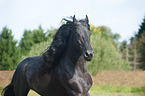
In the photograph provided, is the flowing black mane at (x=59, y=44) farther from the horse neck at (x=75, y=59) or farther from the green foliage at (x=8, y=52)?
the green foliage at (x=8, y=52)

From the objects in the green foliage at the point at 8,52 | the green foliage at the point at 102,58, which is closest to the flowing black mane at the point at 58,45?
the green foliage at the point at 8,52

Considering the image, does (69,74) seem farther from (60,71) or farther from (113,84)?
(113,84)

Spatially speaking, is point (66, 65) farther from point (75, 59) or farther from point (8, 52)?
point (8, 52)

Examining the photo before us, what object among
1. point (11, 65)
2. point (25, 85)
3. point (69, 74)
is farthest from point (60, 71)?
point (11, 65)

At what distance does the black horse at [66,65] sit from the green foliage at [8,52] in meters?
14.2

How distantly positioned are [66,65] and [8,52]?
15.6 metres

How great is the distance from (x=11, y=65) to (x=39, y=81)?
1493 cm

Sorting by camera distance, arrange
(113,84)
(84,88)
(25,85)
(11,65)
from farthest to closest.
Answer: (11,65) < (113,84) < (25,85) < (84,88)

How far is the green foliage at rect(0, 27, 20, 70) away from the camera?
1755 centimetres

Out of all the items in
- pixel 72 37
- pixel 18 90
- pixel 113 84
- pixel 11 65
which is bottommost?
pixel 113 84

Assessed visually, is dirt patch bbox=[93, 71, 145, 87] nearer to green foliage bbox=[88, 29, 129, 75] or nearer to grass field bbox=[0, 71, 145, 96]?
grass field bbox=[0, 71, 145, 96]

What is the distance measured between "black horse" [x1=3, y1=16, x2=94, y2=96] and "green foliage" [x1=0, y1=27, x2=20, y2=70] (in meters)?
14.2

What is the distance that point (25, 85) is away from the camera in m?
4.51

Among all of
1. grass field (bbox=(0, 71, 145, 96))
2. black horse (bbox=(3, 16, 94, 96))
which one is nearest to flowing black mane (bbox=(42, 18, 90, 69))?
black horse (bbox=(3, 16, 94, 96))
